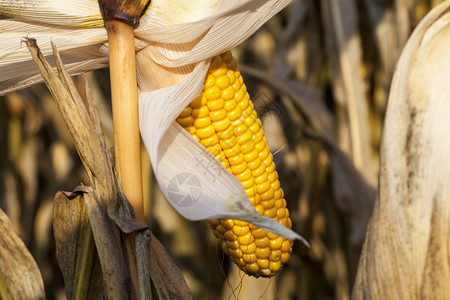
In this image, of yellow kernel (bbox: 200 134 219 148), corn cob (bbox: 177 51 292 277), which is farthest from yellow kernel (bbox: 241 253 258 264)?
yellow kernel (bbox: 200 134 219 148)

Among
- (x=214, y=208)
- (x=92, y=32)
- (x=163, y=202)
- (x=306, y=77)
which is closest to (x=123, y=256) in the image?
(x=214, y=208)

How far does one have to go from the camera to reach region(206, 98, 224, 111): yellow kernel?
812mm

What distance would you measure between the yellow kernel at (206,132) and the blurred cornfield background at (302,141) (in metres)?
0.86

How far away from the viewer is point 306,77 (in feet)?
6.80

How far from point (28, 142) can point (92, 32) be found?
1426mm

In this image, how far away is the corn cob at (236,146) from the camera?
0.81 meters

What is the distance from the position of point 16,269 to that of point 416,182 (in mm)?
707

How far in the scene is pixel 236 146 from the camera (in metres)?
0.82

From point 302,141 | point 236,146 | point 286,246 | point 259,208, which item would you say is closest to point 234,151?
point 236,146

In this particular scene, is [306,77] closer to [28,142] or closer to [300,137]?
[300,137]

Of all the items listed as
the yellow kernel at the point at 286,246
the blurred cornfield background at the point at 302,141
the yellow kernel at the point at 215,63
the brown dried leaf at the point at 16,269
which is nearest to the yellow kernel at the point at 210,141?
the yellow kernel at the point at 215,63

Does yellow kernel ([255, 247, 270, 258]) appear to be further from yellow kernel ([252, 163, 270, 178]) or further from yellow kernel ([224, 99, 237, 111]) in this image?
yellow kernel ([224, 99, 237, 111])

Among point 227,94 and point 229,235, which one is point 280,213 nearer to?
point 229,235

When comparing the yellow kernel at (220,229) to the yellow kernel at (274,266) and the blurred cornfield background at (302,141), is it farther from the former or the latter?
the blurred cornfield background at (302,141)
